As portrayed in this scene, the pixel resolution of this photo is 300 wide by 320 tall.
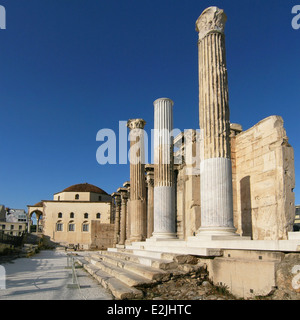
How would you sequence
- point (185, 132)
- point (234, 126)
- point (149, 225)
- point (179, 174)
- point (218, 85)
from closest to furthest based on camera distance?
1. point (218, 85)
2. point (234, 126)
3. point (185, 132)
4. point (179, 174)
5. point (149, 225)

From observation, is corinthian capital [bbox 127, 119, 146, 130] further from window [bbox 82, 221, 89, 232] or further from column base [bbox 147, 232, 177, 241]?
window [bbox 82, 221, 89, 232]

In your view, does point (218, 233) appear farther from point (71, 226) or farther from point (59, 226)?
point (59, 226)

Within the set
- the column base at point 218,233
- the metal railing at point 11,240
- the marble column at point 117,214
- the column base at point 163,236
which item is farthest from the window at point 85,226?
the column base at point 218,233

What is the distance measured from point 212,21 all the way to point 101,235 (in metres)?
35.0

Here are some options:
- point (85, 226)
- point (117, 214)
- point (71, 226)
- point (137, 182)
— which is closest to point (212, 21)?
point (137, 182)

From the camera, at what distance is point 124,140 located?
1897 centimetres

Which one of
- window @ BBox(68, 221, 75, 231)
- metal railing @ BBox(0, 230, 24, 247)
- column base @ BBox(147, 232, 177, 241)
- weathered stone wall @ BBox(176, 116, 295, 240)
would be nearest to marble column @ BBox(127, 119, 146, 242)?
weathered stone wall @ BBox(176, 116, 295, 240)

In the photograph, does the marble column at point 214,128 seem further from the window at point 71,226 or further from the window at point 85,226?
the window at point 71,226

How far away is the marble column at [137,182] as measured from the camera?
62.7 feet

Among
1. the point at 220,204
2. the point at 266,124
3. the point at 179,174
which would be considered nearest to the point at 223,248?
the point at 220,204

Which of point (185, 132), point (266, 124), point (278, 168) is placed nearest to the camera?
point (278, 168)

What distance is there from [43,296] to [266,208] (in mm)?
8067

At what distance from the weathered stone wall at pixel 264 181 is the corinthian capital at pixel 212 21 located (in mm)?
3746
